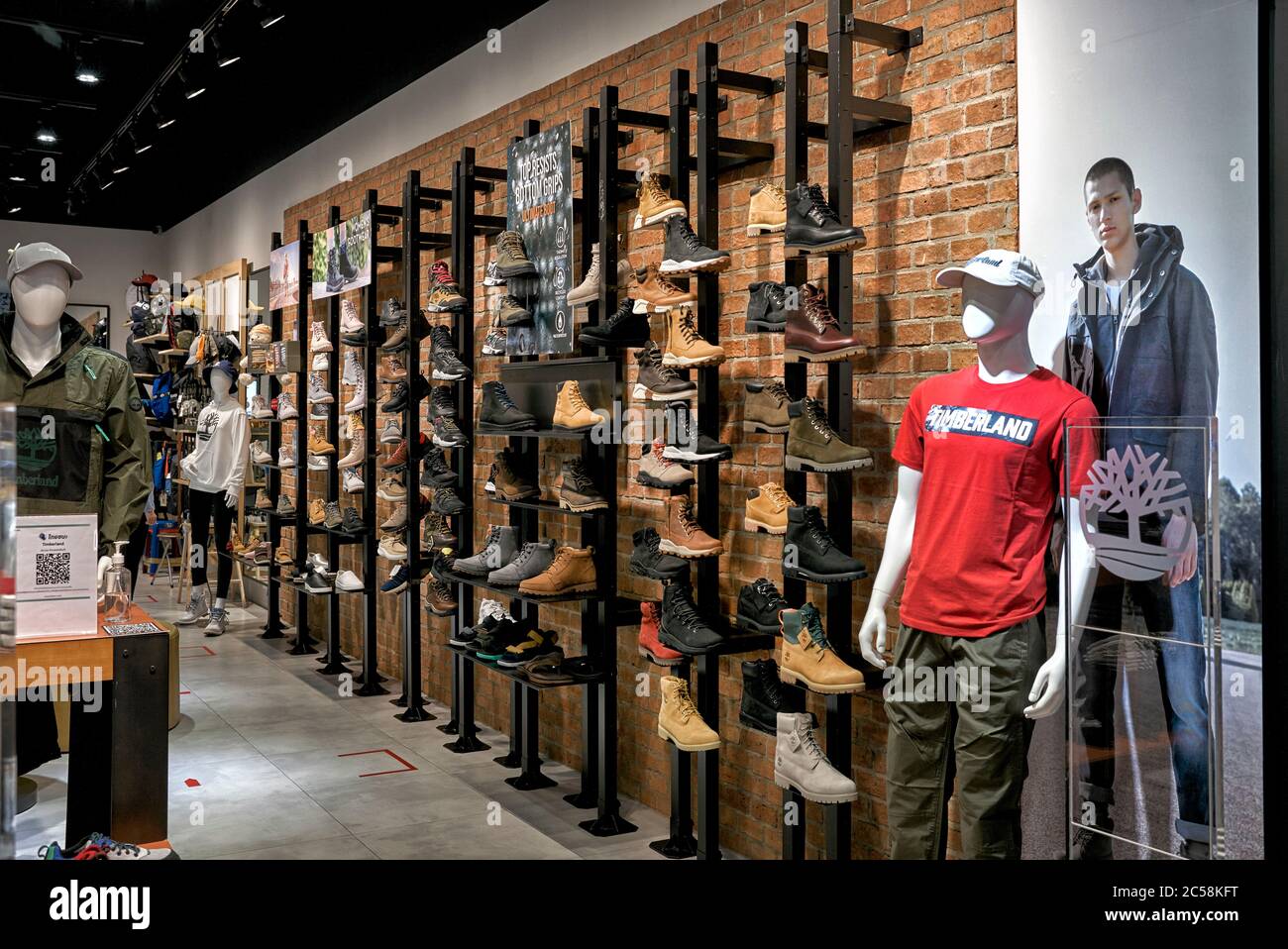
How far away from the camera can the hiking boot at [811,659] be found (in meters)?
2.98

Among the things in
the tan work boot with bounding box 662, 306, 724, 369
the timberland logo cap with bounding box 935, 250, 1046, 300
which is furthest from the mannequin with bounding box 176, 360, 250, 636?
the timberland logo cap with bounding box 935, 250, 1046, 300

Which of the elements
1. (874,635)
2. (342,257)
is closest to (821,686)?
(874,635)

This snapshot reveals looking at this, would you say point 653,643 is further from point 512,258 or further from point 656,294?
point 512,258

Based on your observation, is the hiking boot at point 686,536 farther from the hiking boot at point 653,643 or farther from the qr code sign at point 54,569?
the qr code sign at point 54,569

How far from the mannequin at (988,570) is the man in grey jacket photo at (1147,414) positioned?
13 cm

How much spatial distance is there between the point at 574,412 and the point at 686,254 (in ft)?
2.84

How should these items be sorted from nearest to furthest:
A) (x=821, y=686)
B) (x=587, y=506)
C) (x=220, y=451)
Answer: (x=821, y=686) < (x=587, y=506) < (x=220, y=451)

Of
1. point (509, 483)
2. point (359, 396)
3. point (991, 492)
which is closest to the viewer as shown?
point (991, 492)

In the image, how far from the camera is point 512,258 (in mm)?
4637

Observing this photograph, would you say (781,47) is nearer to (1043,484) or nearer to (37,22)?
(1043,484)

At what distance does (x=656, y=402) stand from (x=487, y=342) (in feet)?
5.07

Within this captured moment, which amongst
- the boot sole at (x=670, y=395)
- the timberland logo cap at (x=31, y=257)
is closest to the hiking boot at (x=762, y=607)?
the boot sole at (x=670, y=395)

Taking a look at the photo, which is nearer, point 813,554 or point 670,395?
point 813,554

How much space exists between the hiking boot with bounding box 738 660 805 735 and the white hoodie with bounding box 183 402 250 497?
19.0 ft
